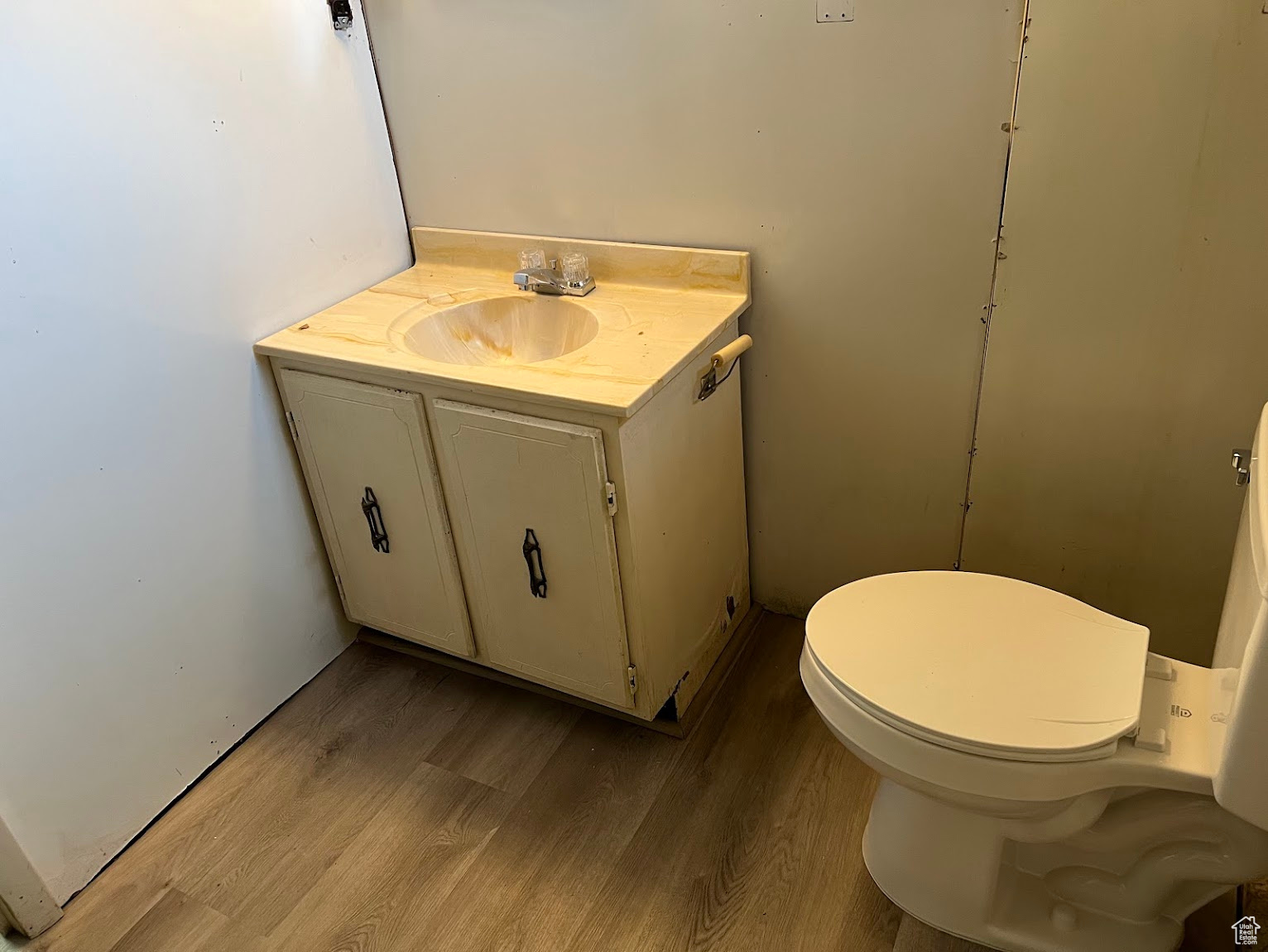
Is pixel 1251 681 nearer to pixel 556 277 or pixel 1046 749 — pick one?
pixel 1046 749

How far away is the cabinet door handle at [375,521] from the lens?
180cm

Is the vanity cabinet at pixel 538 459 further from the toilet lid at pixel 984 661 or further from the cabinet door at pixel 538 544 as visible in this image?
the toilet lid at pixel 984 661

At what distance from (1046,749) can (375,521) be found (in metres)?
1.26

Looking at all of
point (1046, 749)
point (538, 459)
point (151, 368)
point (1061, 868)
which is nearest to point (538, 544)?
point (538, 459)

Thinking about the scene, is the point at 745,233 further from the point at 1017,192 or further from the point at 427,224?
the point at 427,224

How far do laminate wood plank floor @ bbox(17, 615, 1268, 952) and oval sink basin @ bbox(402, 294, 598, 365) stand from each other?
715 mm

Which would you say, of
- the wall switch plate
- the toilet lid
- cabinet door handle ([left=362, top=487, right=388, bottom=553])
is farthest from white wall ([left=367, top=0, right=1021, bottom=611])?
cabinet door handle ([left=362, top=487, right=388, bottom=553])

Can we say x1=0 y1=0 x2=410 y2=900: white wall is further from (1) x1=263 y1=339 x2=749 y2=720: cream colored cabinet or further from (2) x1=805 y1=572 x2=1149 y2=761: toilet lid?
(2) x1=805 y1=572 x2=1149 y2=761: toilet lid

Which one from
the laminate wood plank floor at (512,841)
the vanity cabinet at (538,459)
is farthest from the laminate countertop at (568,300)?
the laminate wood plank floor at (512,841)

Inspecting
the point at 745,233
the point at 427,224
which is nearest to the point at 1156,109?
the point at 745,233

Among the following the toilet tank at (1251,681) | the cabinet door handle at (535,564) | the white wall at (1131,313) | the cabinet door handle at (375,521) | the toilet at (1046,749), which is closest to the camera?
the toilet tank at (1251,681)

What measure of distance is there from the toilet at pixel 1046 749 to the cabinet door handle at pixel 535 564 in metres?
0.52

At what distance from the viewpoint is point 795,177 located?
1.61m

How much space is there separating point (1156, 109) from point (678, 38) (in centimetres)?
76
